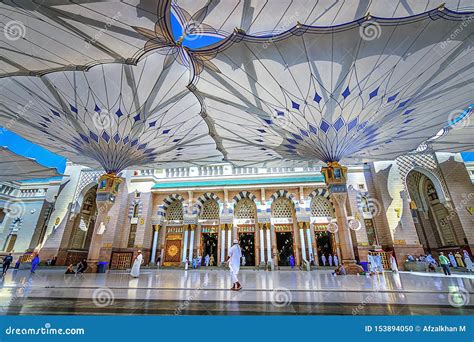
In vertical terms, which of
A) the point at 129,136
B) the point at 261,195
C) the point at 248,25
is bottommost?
the point at 261,195

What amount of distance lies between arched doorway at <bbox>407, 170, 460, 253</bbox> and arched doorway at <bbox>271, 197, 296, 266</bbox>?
769 cm

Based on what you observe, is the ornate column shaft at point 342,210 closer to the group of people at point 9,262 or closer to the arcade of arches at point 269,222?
the arcade of arches at point 269,222

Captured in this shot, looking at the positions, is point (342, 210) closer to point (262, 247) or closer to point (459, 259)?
point (262, 247)

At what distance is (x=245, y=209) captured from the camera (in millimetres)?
15953

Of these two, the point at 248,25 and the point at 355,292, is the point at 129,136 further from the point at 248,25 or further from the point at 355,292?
the point at 355,292

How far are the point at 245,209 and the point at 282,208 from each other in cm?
262

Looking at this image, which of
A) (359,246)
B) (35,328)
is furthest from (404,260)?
(35,328)

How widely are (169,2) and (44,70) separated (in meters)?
4.67

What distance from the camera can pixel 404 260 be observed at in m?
12.4

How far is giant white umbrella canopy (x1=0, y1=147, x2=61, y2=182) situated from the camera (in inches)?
436

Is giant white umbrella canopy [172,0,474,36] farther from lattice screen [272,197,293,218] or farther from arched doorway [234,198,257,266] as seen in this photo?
arched doorway [234,198,257,266]

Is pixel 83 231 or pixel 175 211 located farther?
pixel 83 231

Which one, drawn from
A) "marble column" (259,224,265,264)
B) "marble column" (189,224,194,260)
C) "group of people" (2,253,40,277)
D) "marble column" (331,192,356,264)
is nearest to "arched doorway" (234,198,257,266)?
"marble column" (259,224,265,264)

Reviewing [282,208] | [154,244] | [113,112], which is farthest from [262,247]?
[113,112]
